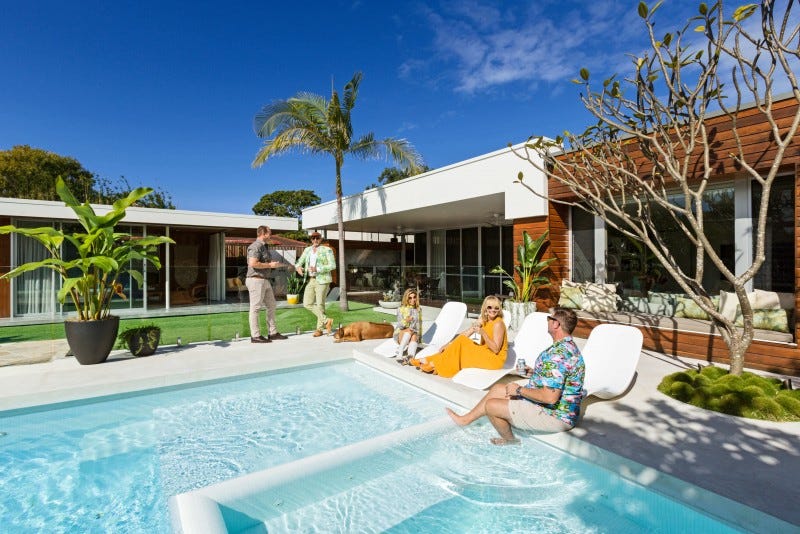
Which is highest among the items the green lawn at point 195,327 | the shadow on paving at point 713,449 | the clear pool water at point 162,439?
the green lawn at point 195,327

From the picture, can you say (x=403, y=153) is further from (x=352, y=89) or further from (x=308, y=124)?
(x=308, y=124)

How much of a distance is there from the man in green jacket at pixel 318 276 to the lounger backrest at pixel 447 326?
2359 millimetres

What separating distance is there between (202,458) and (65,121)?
105 feet

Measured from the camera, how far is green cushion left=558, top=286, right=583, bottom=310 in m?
8.06

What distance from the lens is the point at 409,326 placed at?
6.05 metres

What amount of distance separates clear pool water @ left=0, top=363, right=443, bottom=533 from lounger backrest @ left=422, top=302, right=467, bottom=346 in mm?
1231

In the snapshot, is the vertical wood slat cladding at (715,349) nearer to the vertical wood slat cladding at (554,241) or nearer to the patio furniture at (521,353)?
the vertical wood slat cladding at (554,241)

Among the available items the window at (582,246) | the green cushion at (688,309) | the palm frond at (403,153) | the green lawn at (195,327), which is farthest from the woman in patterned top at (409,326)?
the palm frond at (403,153)

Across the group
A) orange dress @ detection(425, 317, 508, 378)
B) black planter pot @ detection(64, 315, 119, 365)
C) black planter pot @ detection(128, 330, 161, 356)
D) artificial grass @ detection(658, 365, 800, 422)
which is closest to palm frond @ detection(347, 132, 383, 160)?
black planter pot @ detection(128, 330, 161, 356)

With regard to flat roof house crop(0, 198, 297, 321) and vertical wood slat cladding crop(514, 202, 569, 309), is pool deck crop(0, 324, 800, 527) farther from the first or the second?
vertical wood slat cladding crop(514, 202, 569, 309)

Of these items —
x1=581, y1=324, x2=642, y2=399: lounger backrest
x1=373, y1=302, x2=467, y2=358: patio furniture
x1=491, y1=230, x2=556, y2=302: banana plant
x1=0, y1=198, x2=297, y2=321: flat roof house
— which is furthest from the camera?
x1=0, y1=198, x2=297, y2=321: flat roof house

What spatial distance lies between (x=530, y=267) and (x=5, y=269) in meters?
10.7

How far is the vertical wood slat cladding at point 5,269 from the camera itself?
9587mm

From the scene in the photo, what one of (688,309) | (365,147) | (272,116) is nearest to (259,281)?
(272,116)
